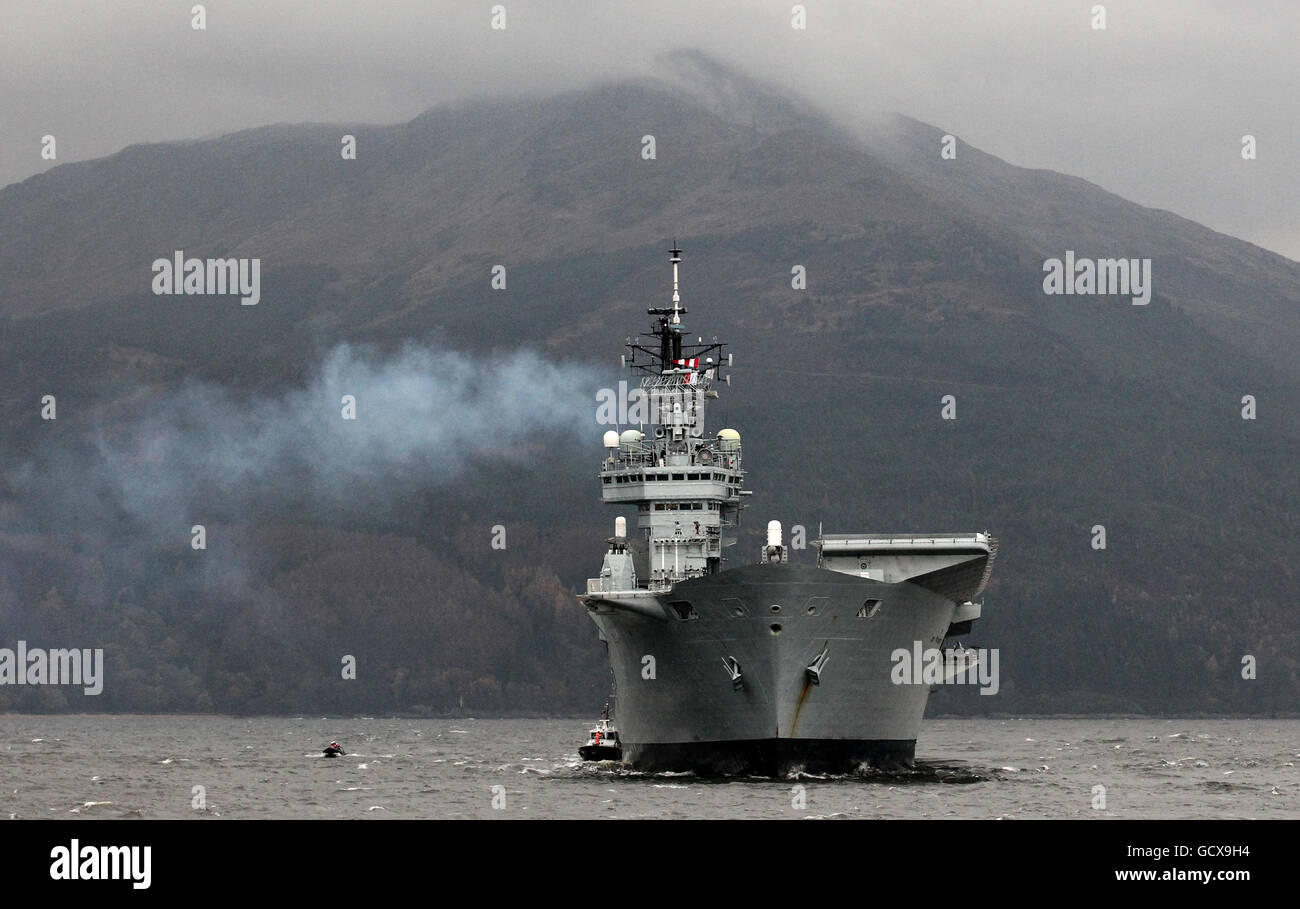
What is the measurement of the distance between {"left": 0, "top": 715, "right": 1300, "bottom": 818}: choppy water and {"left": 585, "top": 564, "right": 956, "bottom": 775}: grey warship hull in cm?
108

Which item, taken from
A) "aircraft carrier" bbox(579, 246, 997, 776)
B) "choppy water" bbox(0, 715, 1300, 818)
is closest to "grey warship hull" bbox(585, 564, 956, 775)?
"aircraft carrier" bbox(579, 246, 997, 776)

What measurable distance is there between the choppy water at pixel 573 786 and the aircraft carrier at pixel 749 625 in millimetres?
1326

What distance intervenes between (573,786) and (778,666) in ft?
32.5

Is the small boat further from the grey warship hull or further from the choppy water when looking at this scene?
the grey warship hull

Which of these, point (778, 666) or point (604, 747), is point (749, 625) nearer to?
point (778, 666)

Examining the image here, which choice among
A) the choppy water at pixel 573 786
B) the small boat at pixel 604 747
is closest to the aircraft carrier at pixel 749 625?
the choppy water at pixel 573 786

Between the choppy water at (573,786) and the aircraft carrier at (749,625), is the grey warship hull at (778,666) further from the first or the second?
the choppy water at (573,786)

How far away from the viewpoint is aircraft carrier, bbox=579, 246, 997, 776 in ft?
197

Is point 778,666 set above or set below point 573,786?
above

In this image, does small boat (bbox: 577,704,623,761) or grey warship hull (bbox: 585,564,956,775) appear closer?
grey warship hull (bbox: 585,564,956,775)

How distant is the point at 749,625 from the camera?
197 ft

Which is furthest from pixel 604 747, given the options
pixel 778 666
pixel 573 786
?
pixel 778 666
